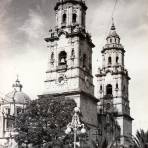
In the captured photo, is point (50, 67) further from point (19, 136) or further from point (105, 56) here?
point (105, 56)

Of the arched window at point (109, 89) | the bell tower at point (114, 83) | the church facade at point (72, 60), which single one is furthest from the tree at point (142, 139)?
the arched window at point (109, 89)

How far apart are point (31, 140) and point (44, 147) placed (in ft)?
6.11

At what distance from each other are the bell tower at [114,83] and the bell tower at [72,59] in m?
12.8

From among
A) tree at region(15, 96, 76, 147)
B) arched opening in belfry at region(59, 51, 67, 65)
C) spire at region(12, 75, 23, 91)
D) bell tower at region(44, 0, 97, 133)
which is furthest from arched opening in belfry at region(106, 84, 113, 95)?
tree at region(15, 96, 76, 147)

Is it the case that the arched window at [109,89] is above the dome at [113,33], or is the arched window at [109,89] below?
below

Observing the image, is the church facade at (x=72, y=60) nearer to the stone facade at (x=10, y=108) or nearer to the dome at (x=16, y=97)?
the stone facade at (x=10, y=108)

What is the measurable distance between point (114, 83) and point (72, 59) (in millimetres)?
16208

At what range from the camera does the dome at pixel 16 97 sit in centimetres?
5491

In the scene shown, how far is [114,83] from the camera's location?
5994 cm

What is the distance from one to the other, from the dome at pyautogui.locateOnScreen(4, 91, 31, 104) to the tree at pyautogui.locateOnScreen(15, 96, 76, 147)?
16572mm

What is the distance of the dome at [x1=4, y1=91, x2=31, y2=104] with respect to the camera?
180 ft

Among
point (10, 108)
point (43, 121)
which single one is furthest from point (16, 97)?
point (43, 121)

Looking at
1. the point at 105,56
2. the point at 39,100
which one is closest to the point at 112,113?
the point at 105,56

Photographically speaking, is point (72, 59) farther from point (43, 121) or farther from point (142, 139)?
point (142, 139)
